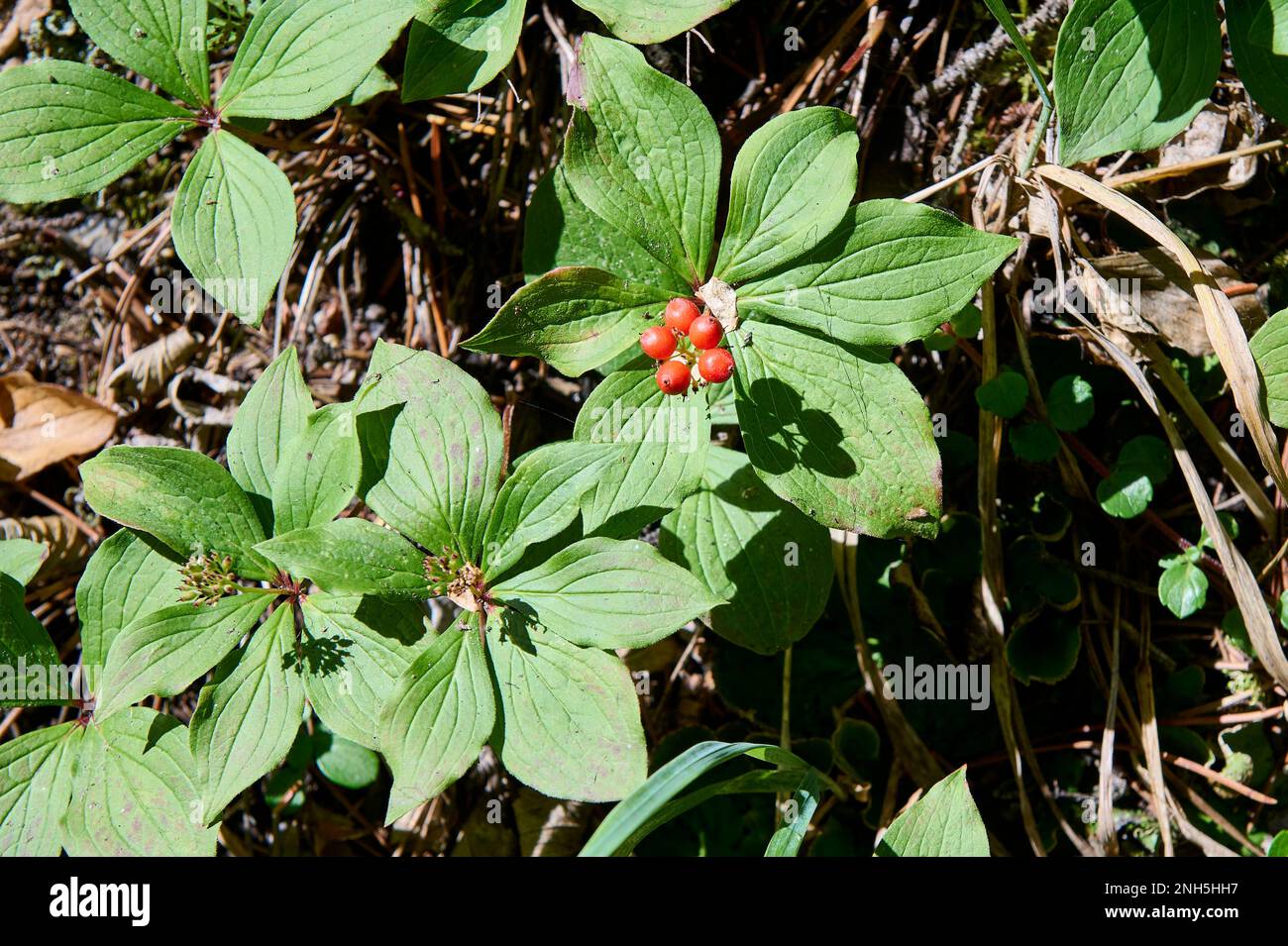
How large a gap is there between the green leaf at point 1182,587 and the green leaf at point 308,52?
274 cm

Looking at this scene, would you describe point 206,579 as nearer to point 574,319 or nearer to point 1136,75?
point 574,319

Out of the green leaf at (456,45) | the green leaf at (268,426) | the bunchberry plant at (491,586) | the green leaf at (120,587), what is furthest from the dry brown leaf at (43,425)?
the green leaf at (456,45)

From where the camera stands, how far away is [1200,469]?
10.5 ft

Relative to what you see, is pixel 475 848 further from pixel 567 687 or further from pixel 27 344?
Result: pixel 27 344

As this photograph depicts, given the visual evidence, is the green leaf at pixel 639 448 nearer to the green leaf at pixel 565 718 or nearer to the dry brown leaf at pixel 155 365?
the green leaf at pixel 565 718

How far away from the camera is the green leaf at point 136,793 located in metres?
2.51

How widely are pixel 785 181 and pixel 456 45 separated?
1038 mm

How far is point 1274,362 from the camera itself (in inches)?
99.6

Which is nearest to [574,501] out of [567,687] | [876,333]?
[567,687]

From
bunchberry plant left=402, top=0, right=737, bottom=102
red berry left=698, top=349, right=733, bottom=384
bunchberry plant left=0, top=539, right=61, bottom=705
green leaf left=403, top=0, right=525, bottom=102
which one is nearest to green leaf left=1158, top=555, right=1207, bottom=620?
red berry left=698, top=349, right=733, bottom=384

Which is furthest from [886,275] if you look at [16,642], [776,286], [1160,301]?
[16,642]

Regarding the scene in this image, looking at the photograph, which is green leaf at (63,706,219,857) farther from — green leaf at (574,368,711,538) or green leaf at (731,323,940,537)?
green leaf at (731,323,940,537)

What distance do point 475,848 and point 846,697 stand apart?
4.77 ft

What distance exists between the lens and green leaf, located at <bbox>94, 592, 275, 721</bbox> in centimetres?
Result: 234
